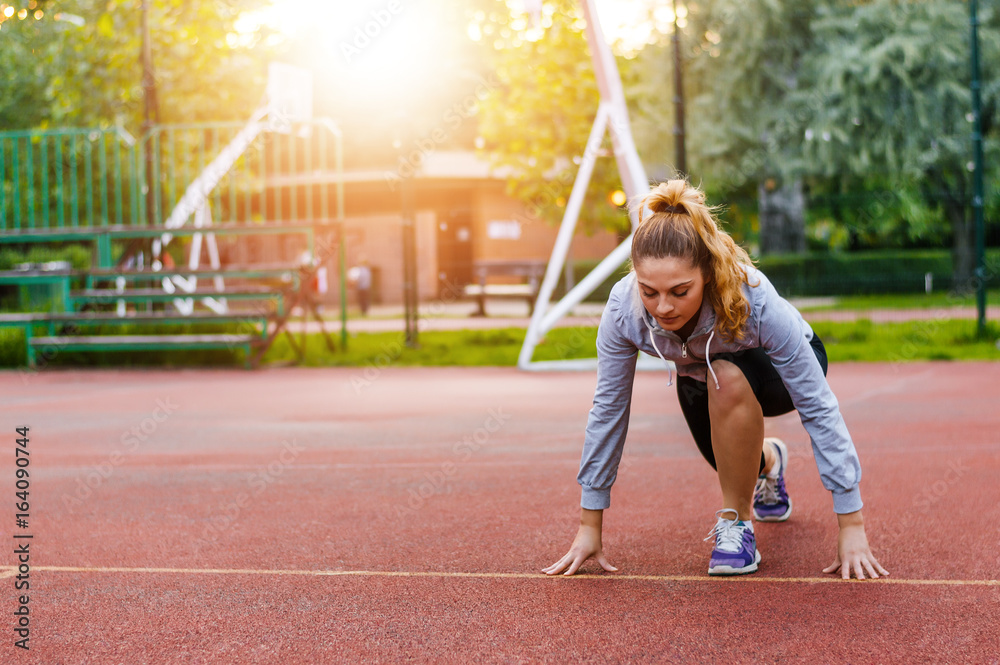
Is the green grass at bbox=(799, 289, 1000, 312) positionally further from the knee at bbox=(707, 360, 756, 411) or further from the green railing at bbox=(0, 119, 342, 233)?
the knee at bbox=(707, 360, 756, 411)

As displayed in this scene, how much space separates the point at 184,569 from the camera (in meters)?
3.29

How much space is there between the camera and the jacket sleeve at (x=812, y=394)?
2.95m

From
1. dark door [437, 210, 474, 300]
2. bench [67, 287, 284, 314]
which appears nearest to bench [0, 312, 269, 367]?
bench [67, 287, 284, 314]

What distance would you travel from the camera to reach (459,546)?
3551 mm

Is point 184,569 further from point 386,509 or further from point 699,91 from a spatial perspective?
point 699,91

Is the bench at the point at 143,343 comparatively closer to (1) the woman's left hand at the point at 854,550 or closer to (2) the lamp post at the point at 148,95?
(2) the lamp post at the point at 148,95

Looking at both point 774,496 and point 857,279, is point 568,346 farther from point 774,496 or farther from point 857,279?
point 774,496

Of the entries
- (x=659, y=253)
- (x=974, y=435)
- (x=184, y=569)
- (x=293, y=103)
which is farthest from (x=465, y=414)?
(x=293, y=103)

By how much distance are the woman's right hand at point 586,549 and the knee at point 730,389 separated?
0.51 m

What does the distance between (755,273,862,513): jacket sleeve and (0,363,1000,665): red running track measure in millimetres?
301

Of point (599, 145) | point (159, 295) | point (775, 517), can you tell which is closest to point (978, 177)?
point (599, 145)

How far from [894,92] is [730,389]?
56.1 ft

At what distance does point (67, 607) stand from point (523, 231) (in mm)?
22432

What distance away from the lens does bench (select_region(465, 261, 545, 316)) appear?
1861cm
